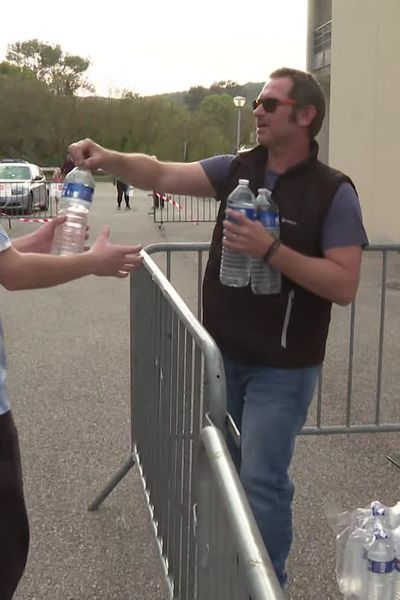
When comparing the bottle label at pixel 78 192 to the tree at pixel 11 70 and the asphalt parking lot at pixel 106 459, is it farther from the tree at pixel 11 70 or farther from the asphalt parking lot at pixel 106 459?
the tree at pixel 11 70

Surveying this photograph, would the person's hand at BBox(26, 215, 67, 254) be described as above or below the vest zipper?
above

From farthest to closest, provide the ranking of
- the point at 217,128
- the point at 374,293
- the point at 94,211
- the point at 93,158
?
the point at 217,128
the point at 94,211
the point at 374,293
the point at 93,158

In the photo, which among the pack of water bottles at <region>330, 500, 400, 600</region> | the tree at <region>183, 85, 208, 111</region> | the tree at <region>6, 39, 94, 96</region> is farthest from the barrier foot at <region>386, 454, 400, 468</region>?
the tree at <region>183, 85, 208, 111</region>

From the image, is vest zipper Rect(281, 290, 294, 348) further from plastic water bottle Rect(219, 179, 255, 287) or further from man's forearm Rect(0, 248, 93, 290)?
man's forearm Rect(0, 248, 93, 290)

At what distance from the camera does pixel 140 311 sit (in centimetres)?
363

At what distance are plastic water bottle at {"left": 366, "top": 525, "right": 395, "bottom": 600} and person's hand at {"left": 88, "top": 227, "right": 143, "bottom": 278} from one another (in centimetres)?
148

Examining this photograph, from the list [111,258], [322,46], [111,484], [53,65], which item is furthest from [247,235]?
[53,65]

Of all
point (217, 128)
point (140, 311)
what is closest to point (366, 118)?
point (140, 311)

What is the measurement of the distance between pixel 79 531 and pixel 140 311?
1.14m

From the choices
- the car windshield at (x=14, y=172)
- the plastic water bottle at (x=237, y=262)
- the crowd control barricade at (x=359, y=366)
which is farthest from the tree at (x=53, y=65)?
the plastic water bottle at (x=237, y=262)

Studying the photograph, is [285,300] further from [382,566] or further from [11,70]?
[11,70]

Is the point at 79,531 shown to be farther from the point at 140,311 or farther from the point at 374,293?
the point at 374,293

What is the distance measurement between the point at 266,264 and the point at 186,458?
74cm

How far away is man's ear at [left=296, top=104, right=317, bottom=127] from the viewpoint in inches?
108
